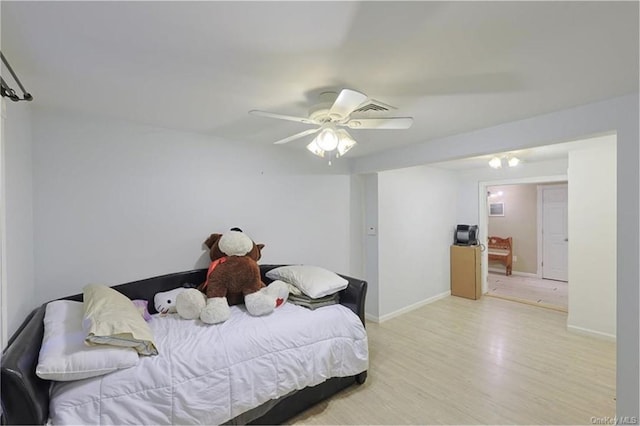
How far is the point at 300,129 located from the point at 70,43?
1.58m

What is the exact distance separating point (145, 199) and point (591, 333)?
191 inches

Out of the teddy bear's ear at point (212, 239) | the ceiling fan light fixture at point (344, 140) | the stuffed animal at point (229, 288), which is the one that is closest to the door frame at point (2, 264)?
the stuffed animal at point (229, 288)

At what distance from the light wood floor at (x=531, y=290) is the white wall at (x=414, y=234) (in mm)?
1169

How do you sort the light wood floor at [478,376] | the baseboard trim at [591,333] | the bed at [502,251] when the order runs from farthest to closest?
the bed at [502,251], the baseboard trim at [591,333], the light wood floor at [478,376]

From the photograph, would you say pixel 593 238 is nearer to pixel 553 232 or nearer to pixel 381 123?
pixel 553 232

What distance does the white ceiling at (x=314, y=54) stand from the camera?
1.05 meters

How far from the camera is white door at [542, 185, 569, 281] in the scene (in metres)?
5.81

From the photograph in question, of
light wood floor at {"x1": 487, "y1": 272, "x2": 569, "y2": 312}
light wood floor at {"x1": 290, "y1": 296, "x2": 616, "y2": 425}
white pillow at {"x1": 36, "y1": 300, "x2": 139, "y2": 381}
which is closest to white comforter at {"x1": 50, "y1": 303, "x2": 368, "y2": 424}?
white pillow at {"x1": 36, "y1": 300, "x2": 139, "y2": 381}

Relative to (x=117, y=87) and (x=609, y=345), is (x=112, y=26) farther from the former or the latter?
(x=609, y=345)

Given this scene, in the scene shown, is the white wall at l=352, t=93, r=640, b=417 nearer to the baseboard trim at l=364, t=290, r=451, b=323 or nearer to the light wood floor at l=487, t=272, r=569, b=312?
the baseboard trim at l=364, t=290, r=451, b=323

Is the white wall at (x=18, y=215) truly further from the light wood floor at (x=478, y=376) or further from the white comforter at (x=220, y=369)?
the light wood floor at (x=478, y=376)

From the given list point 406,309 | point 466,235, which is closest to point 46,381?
point 406,309

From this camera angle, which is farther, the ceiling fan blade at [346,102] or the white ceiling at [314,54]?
the ceiling fan blade at [346,102]

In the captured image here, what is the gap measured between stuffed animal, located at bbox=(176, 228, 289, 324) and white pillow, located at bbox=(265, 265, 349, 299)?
0.53 feet
